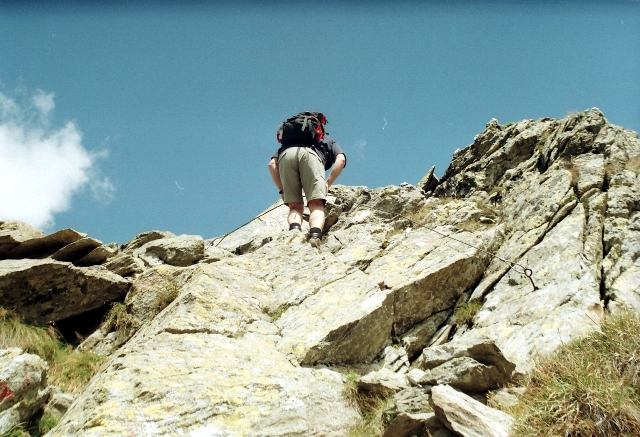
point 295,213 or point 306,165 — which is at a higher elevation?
point 306,165

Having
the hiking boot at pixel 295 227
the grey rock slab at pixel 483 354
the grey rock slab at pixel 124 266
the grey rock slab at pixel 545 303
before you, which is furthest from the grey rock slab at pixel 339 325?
the grey rock slab at pixel 124 266

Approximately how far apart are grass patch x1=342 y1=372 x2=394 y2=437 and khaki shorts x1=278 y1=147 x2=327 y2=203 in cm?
536

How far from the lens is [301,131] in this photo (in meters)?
10.6

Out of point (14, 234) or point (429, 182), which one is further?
point (429, 182)

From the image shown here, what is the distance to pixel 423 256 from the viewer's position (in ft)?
27.2

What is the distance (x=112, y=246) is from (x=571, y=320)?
31.8ft

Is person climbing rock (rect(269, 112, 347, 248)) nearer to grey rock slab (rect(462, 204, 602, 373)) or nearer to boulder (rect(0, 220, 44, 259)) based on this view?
grey rock slab (rect(462, 204, 602, 373))

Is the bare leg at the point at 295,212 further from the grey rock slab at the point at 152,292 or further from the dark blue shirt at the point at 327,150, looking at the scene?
the grey rock slab at the point at 152,292

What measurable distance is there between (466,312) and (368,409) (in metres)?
2.85

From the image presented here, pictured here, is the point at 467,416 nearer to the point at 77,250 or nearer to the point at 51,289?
the point at 51,289

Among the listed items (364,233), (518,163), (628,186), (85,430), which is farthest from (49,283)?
(518,163)

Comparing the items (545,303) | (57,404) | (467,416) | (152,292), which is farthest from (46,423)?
(545,303)

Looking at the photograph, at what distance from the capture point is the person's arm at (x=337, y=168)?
10898mm

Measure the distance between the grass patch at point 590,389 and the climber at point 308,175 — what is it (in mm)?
5898
